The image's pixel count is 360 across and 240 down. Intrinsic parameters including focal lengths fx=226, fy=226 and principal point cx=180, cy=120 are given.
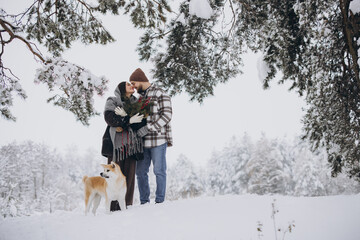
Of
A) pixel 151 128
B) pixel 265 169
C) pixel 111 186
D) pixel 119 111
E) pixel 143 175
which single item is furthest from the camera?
pixel 265 169

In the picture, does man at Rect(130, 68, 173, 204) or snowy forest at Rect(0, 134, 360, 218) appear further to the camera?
snowy forest at Rect(0, 134, 360, 218)

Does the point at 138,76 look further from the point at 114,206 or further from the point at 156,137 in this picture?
the point at 114,206

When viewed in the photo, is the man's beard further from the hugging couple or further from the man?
the hugging couple

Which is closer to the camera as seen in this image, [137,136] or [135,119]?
[135,119]

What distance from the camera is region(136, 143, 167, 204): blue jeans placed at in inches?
160

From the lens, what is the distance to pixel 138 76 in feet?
14.6

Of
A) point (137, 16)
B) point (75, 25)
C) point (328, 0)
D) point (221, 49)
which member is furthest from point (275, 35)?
point (75, 25)

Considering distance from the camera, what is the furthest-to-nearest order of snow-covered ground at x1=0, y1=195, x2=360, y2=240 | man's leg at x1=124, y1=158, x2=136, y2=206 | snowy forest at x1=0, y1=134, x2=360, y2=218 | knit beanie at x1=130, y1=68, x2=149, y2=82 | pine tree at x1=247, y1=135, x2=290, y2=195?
pine tree at x1=247, y1=135, x2=290, y2=195 < snowy forest at x1=0, y1=134, x2=360, y2=218 < knit beanie at x1=130, y1=68, x2=149, y2=82 < man's leg at x1=124, y1=158, x2=136, y2=206 < snow-covered ground at x1=0, y1=195, x2=360, y2=240

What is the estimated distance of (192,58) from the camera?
5000 mm

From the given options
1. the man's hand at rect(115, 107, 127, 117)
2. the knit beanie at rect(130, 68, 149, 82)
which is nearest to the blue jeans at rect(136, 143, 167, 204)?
the man's hand at rect(115, 107, 127, 117)

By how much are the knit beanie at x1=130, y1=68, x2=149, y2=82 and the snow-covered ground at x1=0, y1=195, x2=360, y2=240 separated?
92.9 inches

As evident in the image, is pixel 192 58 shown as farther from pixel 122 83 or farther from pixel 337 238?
pixel 337 238

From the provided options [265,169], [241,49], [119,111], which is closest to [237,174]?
[265,169]

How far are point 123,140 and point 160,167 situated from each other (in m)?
0.82
